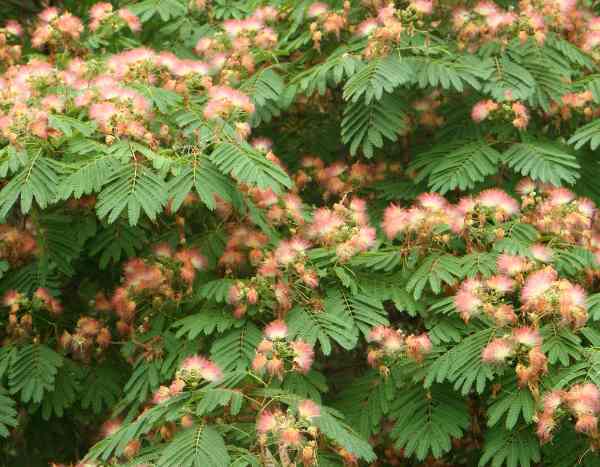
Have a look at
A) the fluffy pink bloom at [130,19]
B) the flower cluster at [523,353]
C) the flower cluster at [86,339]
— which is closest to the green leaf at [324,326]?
the flower cluster at [523,353]

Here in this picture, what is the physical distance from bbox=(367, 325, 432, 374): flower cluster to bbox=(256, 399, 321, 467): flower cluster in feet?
2.89

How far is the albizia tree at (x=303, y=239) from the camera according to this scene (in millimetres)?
5035

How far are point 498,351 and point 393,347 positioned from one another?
64cm

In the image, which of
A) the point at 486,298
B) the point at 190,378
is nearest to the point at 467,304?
the point at 486,298

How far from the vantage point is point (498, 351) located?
16.4 feet

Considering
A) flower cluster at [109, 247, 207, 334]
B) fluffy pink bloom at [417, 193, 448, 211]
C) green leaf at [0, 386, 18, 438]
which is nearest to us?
green leaf at [0, 386, 18, 438]

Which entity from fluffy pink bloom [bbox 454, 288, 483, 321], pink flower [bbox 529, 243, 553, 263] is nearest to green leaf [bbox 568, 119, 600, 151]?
pink flower [bbox 529, 243, 553, 263]

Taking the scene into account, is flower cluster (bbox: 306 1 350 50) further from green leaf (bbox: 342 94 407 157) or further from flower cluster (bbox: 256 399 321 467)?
flower cluster (bbox: 256 399 321 467)

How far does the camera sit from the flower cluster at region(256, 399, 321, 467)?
4516 millimetres

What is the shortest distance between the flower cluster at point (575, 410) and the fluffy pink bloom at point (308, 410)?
1.08 meters

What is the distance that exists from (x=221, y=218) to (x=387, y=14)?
1668 millimetres

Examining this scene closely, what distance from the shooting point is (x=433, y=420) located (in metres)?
5.43

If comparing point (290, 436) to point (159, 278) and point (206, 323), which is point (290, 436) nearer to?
point (206, 323)

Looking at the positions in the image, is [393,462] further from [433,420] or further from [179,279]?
[179,279]
